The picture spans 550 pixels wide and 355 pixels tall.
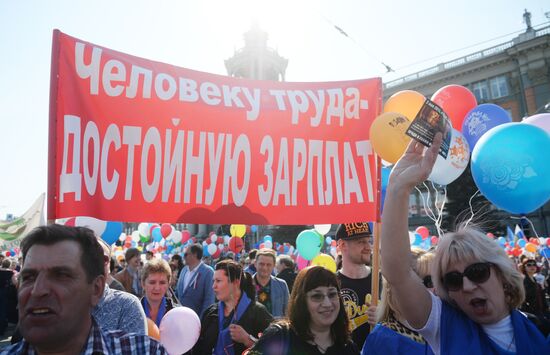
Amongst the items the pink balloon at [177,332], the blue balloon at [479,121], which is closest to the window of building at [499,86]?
the blue balloon at [479,121]

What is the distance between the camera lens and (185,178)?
3.01 m

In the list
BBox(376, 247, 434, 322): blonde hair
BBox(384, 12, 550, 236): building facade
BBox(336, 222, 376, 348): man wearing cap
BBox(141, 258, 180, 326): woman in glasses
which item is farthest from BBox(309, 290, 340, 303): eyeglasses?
BBox(384, 12, 550, 236): building facade

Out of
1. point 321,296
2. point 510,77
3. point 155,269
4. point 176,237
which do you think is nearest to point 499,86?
point 510,77

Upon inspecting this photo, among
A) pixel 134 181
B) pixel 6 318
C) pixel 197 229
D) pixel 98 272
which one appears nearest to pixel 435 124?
pixel 98 272

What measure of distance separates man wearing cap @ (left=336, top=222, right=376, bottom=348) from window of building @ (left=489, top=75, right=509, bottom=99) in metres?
31.3

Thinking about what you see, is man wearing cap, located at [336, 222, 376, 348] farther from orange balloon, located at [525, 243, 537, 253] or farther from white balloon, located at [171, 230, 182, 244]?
white balloon, located at [171, 230, 182, 244]

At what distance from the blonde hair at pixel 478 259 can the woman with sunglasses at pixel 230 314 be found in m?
2.03

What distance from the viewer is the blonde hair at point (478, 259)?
64.5 inches

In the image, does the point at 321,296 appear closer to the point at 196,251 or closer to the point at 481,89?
the point at 196,251

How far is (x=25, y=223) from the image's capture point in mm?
12344

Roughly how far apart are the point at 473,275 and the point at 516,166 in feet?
6.31

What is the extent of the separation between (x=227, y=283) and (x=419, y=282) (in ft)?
7.75

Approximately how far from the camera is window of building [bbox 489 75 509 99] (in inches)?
1132

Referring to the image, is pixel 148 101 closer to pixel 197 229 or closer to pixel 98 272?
pixel 98 272
